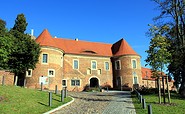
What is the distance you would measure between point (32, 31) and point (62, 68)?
52.3ft

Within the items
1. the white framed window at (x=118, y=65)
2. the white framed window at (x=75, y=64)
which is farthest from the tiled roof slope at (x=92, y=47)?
the white framed window at (x=75, y=64)

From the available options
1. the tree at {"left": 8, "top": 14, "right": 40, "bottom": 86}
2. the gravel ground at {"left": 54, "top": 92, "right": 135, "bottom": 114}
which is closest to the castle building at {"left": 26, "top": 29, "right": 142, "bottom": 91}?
the tree at {"left": 8, "top": 14, "right": 40, "bottom": 86}

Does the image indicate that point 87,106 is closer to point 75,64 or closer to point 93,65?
point 75,64

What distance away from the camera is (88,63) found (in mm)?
42250

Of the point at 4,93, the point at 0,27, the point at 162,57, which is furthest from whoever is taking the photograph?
the point at 0,27

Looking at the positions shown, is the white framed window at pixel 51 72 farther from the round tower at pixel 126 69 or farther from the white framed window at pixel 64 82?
the round tower at pixel 126 69

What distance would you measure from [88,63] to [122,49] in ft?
25.0

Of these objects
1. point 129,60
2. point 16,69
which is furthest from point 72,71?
point 16,69

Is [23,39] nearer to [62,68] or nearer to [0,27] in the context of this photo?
Result: [0,27]

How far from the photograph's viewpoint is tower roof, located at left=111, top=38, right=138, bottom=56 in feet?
140

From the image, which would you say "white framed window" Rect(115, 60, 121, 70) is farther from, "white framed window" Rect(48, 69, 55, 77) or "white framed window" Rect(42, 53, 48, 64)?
"white framed window" Rect(42, 53, 48, 64)

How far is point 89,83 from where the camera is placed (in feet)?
135

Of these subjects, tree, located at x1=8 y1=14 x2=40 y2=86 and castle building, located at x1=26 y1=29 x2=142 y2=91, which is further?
castle building, located at x1=26 y1=29 x2=142 y2=91

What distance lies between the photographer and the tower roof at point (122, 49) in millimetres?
42666
